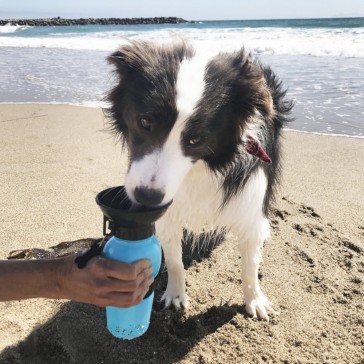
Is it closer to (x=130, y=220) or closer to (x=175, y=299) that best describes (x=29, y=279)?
(x=130, y=220)

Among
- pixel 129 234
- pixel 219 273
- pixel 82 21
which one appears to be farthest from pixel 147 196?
pixel 82 21

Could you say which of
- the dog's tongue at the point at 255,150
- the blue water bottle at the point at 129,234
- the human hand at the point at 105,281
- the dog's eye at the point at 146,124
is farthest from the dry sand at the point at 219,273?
the dog's eye at the point at 146,124

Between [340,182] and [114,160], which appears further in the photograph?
[114,160]

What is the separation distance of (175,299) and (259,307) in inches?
19.9

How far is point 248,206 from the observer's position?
251 centimetres

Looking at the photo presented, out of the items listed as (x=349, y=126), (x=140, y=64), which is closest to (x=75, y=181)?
(x=140, y=64)

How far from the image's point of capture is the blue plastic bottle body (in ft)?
5.10

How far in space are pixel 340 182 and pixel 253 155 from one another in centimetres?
222

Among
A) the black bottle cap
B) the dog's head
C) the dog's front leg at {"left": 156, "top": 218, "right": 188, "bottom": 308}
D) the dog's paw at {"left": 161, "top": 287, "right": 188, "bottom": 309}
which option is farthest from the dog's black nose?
the dog's paw at {"left": 161, "top": 287, "right": 188, "bottom": 309}

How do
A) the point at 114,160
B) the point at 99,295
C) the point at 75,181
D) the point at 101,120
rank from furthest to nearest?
the point at 101,120, the point at 114,160, the point at 75,181, the point at 99,295

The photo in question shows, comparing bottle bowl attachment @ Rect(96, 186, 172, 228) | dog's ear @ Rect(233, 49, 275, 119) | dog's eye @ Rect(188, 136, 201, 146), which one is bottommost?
bottle bowl attachment @ Rect(96, 186, 172, 228)

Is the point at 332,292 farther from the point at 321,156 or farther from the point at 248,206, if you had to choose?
the point at 321,156

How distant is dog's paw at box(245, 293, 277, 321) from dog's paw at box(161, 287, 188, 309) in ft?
1.25

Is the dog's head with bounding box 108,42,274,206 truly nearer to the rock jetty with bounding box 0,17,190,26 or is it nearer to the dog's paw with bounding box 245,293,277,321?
the dog's paw with bounding box 245,293,277,321
